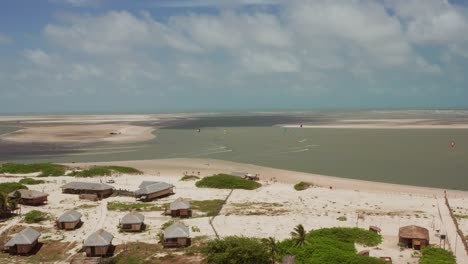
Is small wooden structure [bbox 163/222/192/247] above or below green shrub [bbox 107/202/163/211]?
above

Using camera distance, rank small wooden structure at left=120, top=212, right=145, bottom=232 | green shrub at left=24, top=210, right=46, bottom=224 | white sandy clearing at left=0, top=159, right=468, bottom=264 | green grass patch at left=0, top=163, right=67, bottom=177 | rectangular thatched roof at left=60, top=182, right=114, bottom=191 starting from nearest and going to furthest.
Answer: white sandy clearing at left=0, top=159, right=468, bottom=264, small wooden structure at left=120, top=212, right=145, bottom=232, green shrub at left=24, top=210, right=46, bottom=224, rectangular thatched roof at left=60, top=182, right=114, bottom=191, green grass patch at left=0, top=163, right=67, bottom=177

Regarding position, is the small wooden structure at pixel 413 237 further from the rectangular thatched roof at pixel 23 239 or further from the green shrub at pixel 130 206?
the rectangular thatched roof at pixel 23 239

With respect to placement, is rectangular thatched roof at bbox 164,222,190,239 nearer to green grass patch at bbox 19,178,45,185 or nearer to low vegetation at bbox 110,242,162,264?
low vegetation at bbox 110,242,162,264

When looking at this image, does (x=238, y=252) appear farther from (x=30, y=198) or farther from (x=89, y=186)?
(x=89, y=186)

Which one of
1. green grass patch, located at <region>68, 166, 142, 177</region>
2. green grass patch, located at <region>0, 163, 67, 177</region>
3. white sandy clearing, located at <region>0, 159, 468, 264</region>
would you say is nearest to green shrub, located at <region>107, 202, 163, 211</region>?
white sandy clearing, located at <region>0, 159, 468, 264</region>

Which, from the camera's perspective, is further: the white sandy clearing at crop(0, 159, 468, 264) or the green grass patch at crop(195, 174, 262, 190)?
the green grass patch at crop(195, 174, 262, 190)

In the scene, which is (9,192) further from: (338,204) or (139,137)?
(139,137)

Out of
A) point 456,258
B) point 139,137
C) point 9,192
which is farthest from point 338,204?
point 139,137
